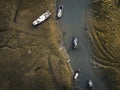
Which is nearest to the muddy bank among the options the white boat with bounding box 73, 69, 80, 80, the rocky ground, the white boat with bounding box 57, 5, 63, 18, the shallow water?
the shallow water

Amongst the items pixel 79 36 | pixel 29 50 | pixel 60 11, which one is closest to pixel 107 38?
pixel 79 36

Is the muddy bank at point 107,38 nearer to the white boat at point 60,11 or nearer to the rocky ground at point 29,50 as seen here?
the white boat at point 60,11

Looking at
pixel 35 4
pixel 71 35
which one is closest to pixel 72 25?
pixel 71 35

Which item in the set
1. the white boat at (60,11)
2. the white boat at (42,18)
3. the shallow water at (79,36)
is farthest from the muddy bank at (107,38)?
the white boat at (42,18)

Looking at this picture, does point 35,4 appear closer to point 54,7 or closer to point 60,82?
point 54,7

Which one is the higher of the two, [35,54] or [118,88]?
[35,54]

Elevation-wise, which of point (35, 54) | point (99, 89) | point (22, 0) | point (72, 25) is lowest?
point (99, 89)

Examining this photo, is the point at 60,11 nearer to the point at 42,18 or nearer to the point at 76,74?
the point at 42,18
